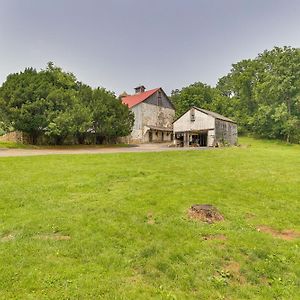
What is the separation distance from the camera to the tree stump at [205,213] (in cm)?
834

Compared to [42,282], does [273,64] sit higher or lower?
higher

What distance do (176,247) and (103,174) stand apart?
27.5ft

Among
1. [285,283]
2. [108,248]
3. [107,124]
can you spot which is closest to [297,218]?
[285,283]

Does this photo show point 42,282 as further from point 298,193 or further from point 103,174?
point 298,193

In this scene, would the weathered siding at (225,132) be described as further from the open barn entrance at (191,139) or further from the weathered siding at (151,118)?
the weathered siding at (151,118)

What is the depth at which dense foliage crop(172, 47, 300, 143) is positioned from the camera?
53.4 m

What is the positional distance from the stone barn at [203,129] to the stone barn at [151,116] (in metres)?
9.02

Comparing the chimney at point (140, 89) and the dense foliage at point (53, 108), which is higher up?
the chimney at point (140, 89)

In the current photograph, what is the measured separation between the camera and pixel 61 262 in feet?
18.6

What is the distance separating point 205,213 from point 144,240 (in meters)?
2.53

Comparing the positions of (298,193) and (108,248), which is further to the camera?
(298,193)

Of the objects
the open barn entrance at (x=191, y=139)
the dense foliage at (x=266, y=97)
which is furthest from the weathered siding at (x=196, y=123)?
the dense foliage at (x=266, y=97)

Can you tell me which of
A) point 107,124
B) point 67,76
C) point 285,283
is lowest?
point 285,283

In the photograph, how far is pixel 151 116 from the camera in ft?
177
